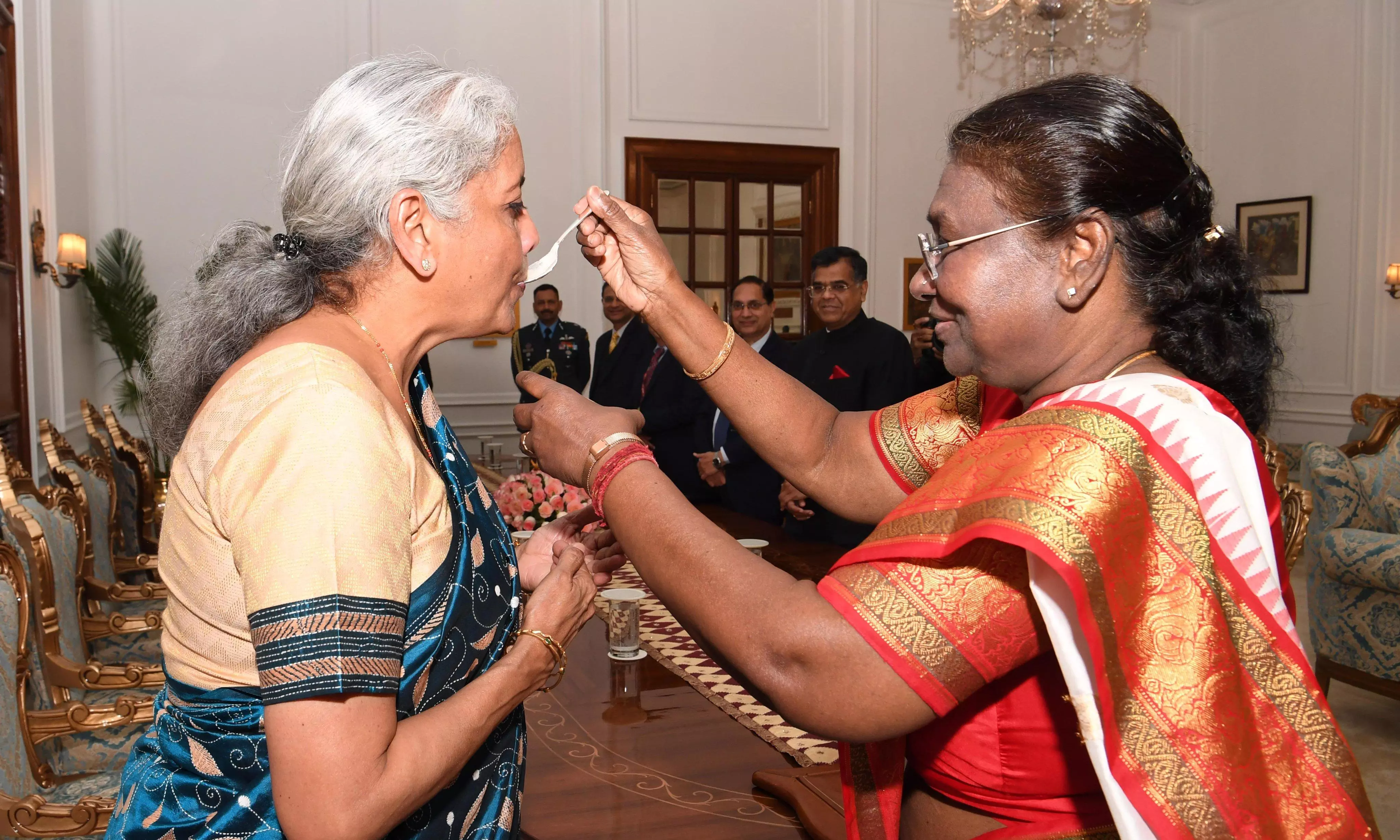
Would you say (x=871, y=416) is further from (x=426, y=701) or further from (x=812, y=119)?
(x=812, y=119)

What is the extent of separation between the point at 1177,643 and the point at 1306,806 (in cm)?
21

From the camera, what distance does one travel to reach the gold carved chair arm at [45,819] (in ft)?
5.45

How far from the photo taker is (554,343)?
25.0 ft

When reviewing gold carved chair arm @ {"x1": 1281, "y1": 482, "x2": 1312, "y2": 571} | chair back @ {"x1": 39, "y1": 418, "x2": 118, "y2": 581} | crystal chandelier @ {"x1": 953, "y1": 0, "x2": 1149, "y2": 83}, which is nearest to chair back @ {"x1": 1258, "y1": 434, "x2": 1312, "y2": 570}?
gold carved chair arm @ {"x1": 1281, "y1": 482, "x2": 1312, "y2": 571}

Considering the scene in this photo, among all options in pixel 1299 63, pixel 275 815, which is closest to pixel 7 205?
pixel 275 815

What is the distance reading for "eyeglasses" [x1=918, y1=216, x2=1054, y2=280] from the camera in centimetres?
120

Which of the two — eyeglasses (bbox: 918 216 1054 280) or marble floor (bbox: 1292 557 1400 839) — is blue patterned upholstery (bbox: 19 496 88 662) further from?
marble floor (bbox: 1292 557 1400 839)

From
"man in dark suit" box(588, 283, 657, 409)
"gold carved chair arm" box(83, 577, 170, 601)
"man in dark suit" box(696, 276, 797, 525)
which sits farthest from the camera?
"man in dark suit" box(588, 283, 657, 409)

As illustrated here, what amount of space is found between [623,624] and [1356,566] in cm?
305

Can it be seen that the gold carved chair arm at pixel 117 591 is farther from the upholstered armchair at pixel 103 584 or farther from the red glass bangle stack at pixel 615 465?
the red glass bangle stack at pixel 615 465

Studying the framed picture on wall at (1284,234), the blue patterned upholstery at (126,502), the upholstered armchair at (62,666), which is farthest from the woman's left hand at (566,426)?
the framed picture on wall at (1284,234)

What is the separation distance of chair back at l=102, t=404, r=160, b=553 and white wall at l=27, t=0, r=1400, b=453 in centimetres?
135

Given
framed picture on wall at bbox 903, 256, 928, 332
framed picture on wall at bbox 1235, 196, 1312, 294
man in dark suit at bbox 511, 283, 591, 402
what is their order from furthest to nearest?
framed picture on wall at bbox 903, 256, 928, 332
framed picture on wall at bbox 1235, 196, 1312, 294
man in dark suit at bbox 511, 283, 591, 402

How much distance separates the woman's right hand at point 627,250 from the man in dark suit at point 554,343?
5913 millimetres
